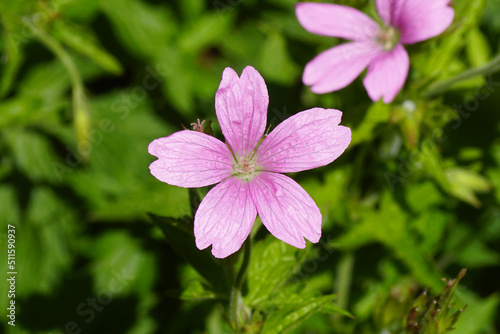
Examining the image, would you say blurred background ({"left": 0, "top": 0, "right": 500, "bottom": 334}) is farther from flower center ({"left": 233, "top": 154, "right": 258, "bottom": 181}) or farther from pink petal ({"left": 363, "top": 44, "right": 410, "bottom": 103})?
flower center ({"left": 233, "top": 154, "right": 258, "bottom": 181})

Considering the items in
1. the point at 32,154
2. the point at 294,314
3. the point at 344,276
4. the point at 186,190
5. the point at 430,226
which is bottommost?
the point at 344,276

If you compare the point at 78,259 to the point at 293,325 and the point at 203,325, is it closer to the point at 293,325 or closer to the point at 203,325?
the point at 203,325

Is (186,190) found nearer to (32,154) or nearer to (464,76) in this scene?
(32,154)

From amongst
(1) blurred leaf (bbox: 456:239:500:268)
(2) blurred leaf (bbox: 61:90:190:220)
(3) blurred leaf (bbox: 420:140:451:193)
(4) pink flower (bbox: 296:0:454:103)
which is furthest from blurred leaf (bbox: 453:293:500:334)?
(2) blurred leaf (bbox: 61:90:190:220)

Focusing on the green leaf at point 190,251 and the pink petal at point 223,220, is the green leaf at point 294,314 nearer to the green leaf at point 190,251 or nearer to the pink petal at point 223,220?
the green leaf at point 190,251

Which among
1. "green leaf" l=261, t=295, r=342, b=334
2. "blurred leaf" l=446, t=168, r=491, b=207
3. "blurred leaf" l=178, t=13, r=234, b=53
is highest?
"blurred leaf" l=178, t=13, r=234, b=53

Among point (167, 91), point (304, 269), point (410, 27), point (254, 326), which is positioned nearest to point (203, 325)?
point (304, 269)

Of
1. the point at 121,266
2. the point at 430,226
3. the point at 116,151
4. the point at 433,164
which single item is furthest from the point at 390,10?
the point at 121,266
